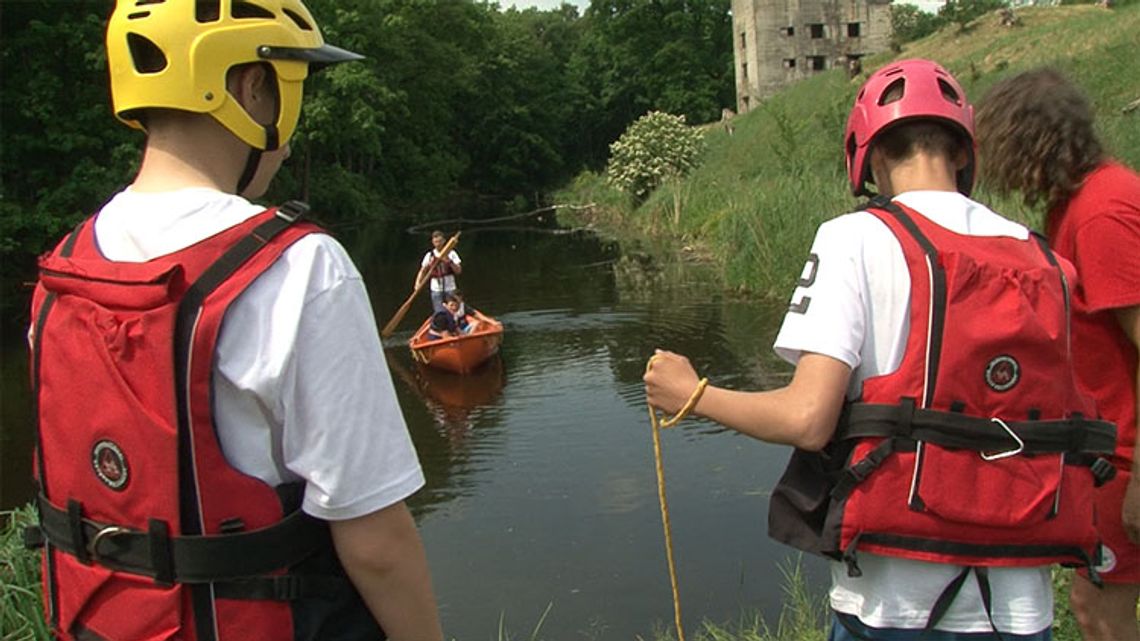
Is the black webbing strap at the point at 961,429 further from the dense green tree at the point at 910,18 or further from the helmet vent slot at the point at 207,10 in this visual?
the dense green tree at the point at 910,18

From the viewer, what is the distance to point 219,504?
5.54ft

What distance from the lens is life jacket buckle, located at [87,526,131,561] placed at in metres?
1.73

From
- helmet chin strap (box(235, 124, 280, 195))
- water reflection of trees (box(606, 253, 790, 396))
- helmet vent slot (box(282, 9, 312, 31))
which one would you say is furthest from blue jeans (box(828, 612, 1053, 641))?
water reflection of trees (box(606, 253, 790, 396))

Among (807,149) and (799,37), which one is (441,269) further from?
(799,37)

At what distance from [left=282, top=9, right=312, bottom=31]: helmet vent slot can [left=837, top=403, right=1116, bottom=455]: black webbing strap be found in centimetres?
134

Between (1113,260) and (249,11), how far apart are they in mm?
2088

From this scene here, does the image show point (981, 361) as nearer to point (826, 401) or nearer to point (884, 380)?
point (884, 380)

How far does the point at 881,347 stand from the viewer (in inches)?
84.8

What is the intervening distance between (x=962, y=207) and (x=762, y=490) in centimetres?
633

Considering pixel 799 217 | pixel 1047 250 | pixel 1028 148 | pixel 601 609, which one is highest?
pixel 1028 148

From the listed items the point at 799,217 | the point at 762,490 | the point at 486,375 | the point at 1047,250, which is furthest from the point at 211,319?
the point at 799,217

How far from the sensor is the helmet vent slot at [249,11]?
1.82m

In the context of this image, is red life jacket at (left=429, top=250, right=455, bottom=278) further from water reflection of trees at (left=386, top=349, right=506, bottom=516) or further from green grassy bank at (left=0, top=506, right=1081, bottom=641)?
green grassy bank at (left=0, top=506, right=1081, bottom=641)

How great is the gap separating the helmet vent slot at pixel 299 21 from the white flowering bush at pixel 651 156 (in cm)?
2980
